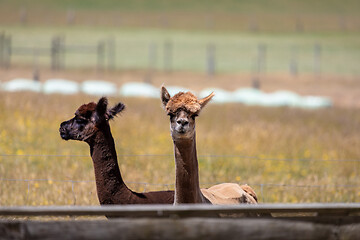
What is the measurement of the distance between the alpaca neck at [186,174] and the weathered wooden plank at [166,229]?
2.22 metres

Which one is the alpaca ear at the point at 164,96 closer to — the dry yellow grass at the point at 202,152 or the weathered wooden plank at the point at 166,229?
the dry yellow grass at the point at 202,152

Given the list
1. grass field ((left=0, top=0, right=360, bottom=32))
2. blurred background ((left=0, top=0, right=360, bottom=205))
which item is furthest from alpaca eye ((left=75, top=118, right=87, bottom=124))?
grass field ((left=0, top=0, right=360, bottom=32))

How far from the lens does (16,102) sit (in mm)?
17766

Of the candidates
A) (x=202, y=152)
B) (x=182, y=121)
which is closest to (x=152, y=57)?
(x=202, y=152)

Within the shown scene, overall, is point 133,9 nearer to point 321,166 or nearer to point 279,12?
point 279,12

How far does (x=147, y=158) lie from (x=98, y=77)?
102ft

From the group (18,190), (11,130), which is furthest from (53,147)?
(18,190)

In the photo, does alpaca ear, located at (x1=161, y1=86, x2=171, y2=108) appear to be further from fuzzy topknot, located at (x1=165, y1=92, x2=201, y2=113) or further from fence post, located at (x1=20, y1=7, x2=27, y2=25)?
fence post, located at (x1=20, y1=7, x2=27, y2=25)

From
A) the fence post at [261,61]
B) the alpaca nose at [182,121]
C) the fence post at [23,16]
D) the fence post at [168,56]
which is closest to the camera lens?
the alpaca nose at [182,121]

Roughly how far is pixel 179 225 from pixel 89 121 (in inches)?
145

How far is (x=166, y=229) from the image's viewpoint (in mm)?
4672

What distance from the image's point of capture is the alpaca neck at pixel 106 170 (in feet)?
25.2

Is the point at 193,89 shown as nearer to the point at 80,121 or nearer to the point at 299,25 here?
the point at 80,121

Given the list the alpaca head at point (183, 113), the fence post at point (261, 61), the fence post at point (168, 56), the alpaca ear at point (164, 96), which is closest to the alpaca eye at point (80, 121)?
the alpaca ear at point (164, 96)
